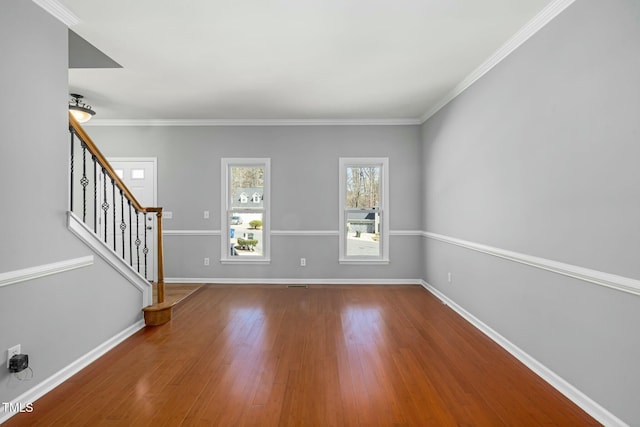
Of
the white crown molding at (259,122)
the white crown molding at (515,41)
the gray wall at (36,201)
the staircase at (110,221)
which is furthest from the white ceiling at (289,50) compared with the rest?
the staircase at (110,221)

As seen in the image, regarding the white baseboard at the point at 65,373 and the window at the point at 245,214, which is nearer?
the white baseboard at the point at 65,373

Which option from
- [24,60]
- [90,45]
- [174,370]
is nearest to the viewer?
[24,60]

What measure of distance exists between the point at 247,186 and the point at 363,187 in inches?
78.0

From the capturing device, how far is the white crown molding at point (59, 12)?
7.64 feet

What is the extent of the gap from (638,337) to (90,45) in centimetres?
465

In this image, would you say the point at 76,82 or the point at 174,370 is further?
the point at 76,82

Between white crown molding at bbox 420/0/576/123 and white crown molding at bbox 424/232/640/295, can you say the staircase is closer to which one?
white crown molding at bbox 424/232/640/295

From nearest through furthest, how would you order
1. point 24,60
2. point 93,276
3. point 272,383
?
1. point 24,60
2. point 272,383
3. point 93,276

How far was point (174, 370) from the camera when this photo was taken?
8.64 ft

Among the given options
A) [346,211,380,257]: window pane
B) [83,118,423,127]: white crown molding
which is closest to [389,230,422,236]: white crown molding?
[346,211,380,257]: window pane

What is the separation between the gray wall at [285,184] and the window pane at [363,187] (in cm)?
24

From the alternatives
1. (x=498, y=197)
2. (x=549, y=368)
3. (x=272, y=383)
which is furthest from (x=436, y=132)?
(x=272, y=383)

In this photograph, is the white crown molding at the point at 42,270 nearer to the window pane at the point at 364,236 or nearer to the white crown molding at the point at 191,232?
the white crown molding at the point at 191,232

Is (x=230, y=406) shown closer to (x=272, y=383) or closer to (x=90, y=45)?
(x=272, y=383)
